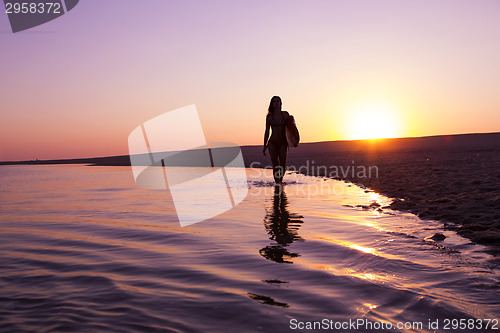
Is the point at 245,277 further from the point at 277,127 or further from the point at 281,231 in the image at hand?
the point at 277,127

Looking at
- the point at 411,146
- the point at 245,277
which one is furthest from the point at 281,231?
the point at 411,146

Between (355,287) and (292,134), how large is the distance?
7.42 m

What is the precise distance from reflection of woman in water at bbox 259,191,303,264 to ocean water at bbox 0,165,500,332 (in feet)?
0.08

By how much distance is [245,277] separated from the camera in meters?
3.48

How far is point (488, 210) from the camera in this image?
21.5 feet

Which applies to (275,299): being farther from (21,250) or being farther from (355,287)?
(21,250)

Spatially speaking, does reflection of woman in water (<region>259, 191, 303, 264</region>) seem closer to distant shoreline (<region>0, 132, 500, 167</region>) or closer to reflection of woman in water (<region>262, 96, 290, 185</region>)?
reflection of woman in water (<region>262, 96, 290, 185</region>)

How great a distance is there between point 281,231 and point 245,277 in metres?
2.23

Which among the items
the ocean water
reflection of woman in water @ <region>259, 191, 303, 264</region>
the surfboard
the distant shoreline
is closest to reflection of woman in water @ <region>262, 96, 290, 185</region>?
the surfboard

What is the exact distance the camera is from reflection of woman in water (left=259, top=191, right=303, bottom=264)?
13.9ft

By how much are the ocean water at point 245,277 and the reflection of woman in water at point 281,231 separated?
0.02 metres

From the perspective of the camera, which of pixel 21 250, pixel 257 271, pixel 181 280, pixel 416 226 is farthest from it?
pixel 416 226

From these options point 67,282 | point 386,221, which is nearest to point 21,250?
point 67,282

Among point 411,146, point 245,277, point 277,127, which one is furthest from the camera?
point 411,146
